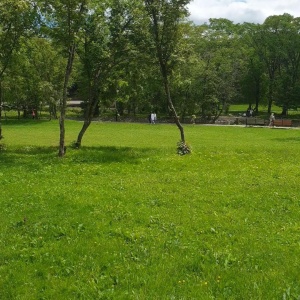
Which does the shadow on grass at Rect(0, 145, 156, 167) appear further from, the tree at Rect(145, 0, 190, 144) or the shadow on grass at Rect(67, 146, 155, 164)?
the tree at Rect(145, 0, 190, 144)

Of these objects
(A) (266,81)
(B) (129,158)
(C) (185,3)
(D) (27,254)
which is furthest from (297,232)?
(A) (266,81)

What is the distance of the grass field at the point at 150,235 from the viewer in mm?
4902

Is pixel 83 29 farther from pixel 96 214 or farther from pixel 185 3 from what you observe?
pixel 96 214

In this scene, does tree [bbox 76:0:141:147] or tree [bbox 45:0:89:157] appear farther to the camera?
tree [bbox 76:0:141:147]

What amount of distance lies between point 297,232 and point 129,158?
9.13 m

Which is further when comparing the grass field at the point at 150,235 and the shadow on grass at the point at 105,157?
the shadow on grass at the point at 105,157

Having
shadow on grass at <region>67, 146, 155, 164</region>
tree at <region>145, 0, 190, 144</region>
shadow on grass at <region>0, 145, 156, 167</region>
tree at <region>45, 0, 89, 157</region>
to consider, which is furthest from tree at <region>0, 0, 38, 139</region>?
shadow on grass at <region>67, 146, 155, 164</region>

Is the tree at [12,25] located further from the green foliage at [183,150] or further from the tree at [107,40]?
the green foliage at [183,150]

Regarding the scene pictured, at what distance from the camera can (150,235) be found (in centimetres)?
645

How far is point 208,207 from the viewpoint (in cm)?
804

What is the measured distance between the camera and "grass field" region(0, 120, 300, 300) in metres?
4.90

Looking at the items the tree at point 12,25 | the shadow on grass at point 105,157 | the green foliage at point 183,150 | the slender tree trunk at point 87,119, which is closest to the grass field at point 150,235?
the shadow on grass at point 105,157

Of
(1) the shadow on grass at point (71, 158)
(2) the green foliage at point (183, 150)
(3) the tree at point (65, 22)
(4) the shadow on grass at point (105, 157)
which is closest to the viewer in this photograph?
(1) the shadow on grass at point (71, 158)

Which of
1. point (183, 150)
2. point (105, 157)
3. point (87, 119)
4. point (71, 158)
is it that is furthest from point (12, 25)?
point (183, 150)
